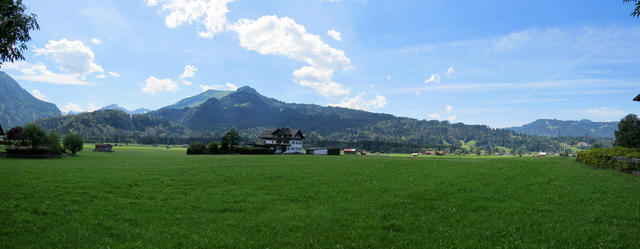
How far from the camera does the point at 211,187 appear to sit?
25109 millimetres

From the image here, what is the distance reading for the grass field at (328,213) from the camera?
40.8 feet

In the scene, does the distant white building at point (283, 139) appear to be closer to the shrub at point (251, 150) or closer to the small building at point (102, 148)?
the shrub at point (251, 150)

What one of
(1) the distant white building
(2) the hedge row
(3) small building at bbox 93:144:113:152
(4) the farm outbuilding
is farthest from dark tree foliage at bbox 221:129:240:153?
(2) the hedge row

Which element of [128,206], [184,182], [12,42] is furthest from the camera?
[184,182]

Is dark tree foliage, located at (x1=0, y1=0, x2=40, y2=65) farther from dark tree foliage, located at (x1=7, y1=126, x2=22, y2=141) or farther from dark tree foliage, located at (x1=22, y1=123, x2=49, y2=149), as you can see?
dark tree foliage, located at (x1=7, y1=126, x2=22, y2=141)

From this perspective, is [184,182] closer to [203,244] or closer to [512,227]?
[203,244]

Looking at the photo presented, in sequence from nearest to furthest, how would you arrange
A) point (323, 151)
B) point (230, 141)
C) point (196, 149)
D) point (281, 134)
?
point (196, 149)
point (230, 141)
point (323, 151)
point (281, 134)

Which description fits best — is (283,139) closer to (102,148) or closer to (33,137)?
(33,137)

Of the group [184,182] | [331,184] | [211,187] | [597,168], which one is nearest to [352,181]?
[331,184]

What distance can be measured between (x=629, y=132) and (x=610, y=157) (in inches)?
3395

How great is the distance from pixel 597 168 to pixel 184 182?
131 feet

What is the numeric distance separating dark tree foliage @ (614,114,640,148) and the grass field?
8967 cm

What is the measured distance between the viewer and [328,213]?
16.7 metres

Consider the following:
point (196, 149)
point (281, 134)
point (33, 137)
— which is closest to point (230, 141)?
point (196, 149)
